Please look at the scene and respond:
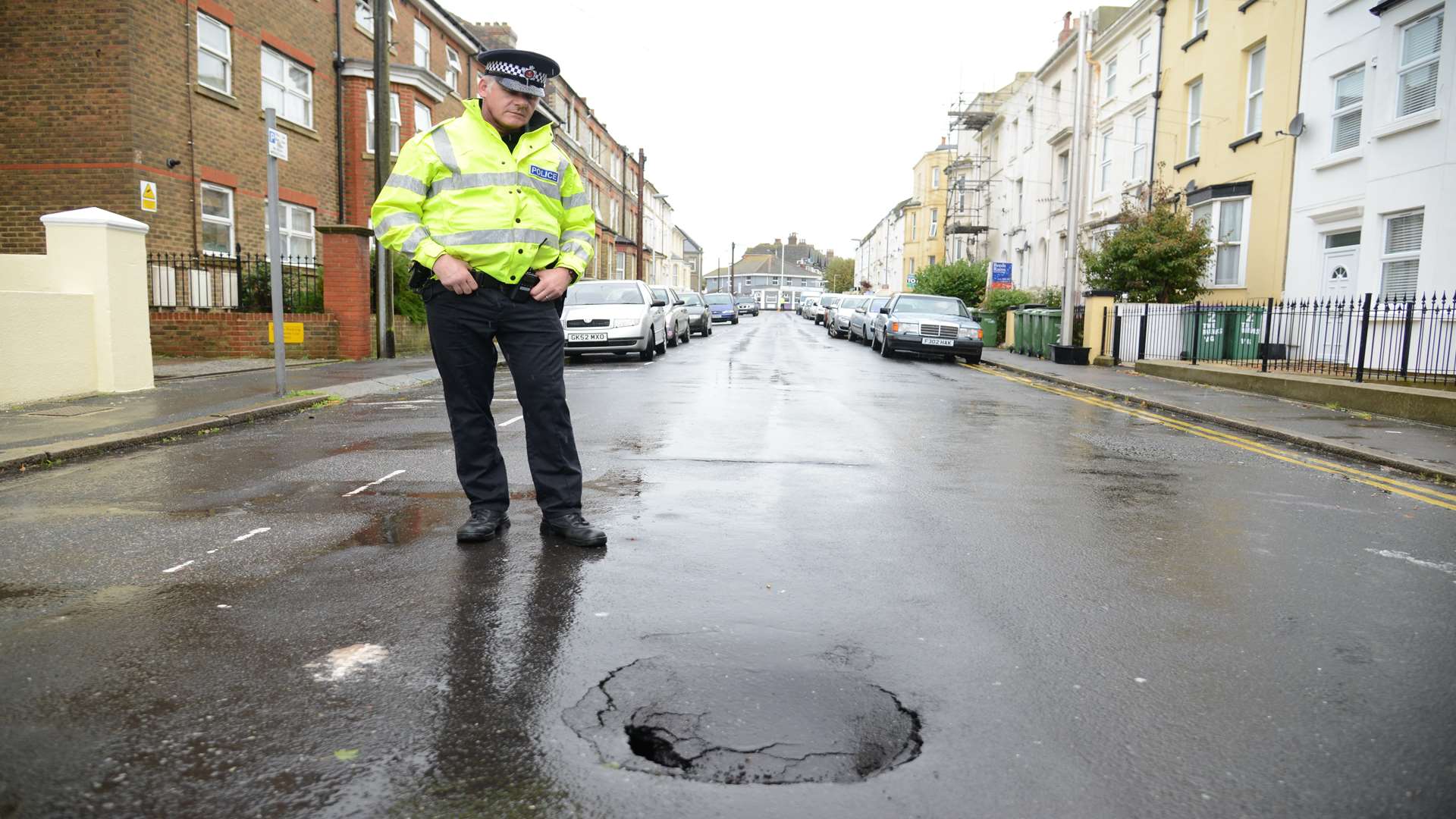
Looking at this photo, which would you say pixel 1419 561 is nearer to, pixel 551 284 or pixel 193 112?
pixel 551 284

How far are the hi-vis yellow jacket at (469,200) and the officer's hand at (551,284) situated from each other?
0.09 m

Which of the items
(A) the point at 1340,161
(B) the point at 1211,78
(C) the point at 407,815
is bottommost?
(C) the point at 407,815

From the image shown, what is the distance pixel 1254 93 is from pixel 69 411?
20582 millimetres

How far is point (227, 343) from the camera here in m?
15.8

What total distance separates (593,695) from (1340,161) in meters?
17.8

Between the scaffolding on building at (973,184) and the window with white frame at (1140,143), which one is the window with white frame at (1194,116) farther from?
the scaffolding on building at (973,184)

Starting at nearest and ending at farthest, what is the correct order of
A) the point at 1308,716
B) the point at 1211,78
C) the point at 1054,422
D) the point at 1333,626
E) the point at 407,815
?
the point at 407,815, the point at 1308,716, the point at 1333,626, the point at 1054,422, the point at 1211,78

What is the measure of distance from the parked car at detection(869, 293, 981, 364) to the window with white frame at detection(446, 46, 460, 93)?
15505 millimetres

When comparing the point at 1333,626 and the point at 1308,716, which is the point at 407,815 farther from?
the point at 1333,626

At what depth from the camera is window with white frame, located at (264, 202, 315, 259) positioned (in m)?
20.1

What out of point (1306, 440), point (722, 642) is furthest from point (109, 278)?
point (1306, 440)

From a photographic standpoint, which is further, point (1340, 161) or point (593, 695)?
point (1340, 161)

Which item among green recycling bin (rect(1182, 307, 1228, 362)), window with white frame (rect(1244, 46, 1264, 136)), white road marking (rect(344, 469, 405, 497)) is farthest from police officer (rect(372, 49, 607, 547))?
window with white frame (rect(1244, 46, 1264, 136))

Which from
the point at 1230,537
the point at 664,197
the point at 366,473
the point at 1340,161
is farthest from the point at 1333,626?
the point at 664,197
